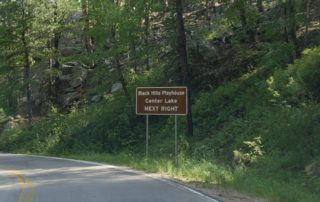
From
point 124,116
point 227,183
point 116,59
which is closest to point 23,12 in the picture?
→ point 116,59

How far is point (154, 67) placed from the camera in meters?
39.6

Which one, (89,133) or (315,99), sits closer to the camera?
(315,99)

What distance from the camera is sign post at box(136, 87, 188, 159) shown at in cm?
2216

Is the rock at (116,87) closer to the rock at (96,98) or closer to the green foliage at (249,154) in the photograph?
the rock at (96,98)

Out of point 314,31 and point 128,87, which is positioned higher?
point 314,31

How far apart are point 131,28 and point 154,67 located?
234 inches

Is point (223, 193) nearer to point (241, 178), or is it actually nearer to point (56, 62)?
point (241, 178)

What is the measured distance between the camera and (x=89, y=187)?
1578cm

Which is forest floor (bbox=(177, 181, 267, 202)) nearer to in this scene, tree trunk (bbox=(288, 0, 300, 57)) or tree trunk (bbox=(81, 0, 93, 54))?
tree trunk (bbox=(288, 0, 300, 57))

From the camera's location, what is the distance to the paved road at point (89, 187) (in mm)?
13344

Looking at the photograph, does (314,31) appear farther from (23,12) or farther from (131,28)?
(23,12)

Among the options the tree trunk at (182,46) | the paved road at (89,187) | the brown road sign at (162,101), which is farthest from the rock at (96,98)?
the paved road at (89,187)

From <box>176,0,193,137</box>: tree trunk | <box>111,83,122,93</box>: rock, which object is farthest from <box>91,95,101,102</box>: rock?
<box>176,0,193,137</box>: tree trunk

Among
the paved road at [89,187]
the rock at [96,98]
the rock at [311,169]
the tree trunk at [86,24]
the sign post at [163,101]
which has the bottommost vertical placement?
the paved road at [89,187]
